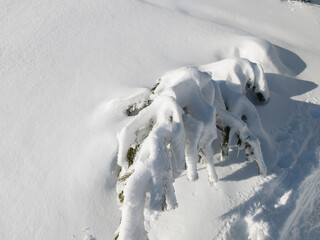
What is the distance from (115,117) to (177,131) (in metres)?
1.34

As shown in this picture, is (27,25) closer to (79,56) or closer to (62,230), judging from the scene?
(79,56)

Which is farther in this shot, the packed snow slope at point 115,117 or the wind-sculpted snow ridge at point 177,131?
the packed snow slope at point 115,117

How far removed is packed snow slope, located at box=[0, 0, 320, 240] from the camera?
369 centimetres

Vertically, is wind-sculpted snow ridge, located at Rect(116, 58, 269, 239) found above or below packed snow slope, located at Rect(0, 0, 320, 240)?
above

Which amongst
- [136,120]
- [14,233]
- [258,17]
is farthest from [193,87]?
[258,17]

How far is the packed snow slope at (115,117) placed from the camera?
3.69 metres

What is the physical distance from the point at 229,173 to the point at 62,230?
2141 mm

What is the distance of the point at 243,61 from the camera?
4.97m

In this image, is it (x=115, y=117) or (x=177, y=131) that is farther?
(x=115, y=117)

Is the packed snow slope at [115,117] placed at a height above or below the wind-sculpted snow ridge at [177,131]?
below

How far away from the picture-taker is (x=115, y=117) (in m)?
4.27

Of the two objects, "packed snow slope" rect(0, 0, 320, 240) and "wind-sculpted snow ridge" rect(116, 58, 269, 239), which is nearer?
"wind-sculpted snow ridge" rect(116, 58, 269, 239)

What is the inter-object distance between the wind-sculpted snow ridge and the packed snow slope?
13.1 inches

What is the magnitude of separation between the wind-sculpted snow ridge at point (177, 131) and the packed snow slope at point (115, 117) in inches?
13.1
